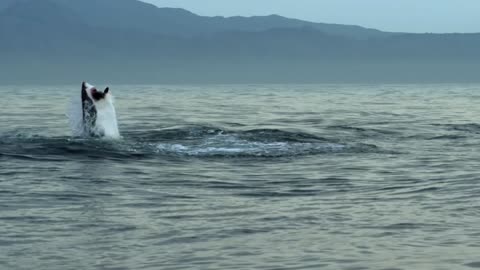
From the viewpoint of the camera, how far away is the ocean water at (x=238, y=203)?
889cm

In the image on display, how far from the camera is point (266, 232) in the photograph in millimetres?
10062

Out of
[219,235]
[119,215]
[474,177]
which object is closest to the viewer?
[219,235]

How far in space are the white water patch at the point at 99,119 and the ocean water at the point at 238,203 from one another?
441mm

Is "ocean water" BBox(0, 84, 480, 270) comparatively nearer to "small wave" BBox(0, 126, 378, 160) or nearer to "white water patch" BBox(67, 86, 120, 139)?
"small wave" BBox(0, 126, 378, 160)

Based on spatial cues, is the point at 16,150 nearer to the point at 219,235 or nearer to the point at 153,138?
the point at 153,138

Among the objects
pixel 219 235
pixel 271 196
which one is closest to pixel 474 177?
pixel 271 196

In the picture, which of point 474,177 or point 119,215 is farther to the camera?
point 474,177

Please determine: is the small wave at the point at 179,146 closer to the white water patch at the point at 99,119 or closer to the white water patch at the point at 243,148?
the white water patch at the point at 243,148

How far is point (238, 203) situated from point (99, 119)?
9.01m

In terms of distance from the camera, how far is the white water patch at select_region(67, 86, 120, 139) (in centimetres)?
2071

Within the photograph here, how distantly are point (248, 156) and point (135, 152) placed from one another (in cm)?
239

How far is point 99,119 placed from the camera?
21.0m

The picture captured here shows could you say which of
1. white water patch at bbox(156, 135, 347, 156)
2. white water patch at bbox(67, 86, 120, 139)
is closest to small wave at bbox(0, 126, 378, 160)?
white water patch at bbox(156, 135, 347, 156)

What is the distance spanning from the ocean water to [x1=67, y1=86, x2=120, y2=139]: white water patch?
0.44 meters
